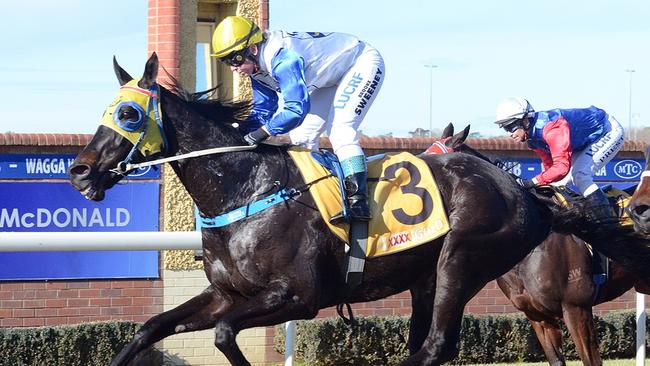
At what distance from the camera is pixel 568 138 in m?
6.82

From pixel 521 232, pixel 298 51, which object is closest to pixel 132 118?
→ pixel 298 51

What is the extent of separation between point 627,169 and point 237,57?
5906 millimetres

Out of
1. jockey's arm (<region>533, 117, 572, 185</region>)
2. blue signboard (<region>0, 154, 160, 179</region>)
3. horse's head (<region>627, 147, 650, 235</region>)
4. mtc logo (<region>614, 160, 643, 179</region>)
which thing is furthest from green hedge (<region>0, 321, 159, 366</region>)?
mtc logo (<region>614, 160, 643, 179</region>)

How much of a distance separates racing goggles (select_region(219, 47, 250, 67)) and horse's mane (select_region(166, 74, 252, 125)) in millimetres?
130

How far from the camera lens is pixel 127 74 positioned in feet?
17.0

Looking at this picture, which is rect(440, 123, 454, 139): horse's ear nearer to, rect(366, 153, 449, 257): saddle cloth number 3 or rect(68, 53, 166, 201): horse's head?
rect(366, 153, 449, 257): saddle cloth number 3

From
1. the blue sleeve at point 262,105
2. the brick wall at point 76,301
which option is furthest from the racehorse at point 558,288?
the brick wall at point 76,301

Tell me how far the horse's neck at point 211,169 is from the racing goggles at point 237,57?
303mm

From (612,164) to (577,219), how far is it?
4.45 metres

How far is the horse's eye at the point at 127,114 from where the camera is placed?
4977 mm

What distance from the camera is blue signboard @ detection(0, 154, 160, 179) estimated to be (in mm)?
8336

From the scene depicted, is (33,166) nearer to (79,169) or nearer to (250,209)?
(79,169)

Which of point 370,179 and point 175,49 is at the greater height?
point 175,49

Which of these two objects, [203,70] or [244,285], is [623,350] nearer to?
[203,70]
